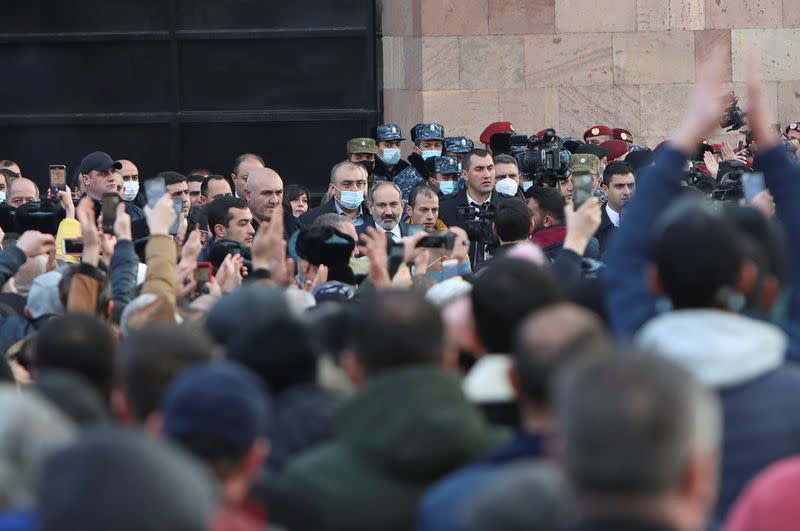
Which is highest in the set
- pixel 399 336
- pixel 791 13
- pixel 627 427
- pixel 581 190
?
pixel 791 13

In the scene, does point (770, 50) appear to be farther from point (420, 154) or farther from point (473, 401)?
point (473, 401)

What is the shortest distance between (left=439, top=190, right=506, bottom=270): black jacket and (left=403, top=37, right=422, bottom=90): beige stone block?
4.39 m

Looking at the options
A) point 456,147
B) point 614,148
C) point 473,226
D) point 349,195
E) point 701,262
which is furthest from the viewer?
point 614,148

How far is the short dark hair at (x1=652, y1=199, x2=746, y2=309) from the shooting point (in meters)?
3.77

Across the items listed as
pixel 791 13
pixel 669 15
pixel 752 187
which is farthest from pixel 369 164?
pixel 752 187

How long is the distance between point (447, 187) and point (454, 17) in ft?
12.7

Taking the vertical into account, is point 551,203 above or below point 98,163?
below

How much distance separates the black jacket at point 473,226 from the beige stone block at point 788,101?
5.55 meters

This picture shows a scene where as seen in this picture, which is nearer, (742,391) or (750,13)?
(742,391)

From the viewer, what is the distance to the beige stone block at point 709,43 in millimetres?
16359

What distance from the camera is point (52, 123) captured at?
1677cm

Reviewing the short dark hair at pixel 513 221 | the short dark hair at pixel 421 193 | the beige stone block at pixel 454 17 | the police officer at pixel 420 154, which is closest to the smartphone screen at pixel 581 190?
the short dark hair at pixel 513 221

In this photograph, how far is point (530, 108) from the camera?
16.3 metres

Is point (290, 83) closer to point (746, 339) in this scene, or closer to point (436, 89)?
point (436, 89)
